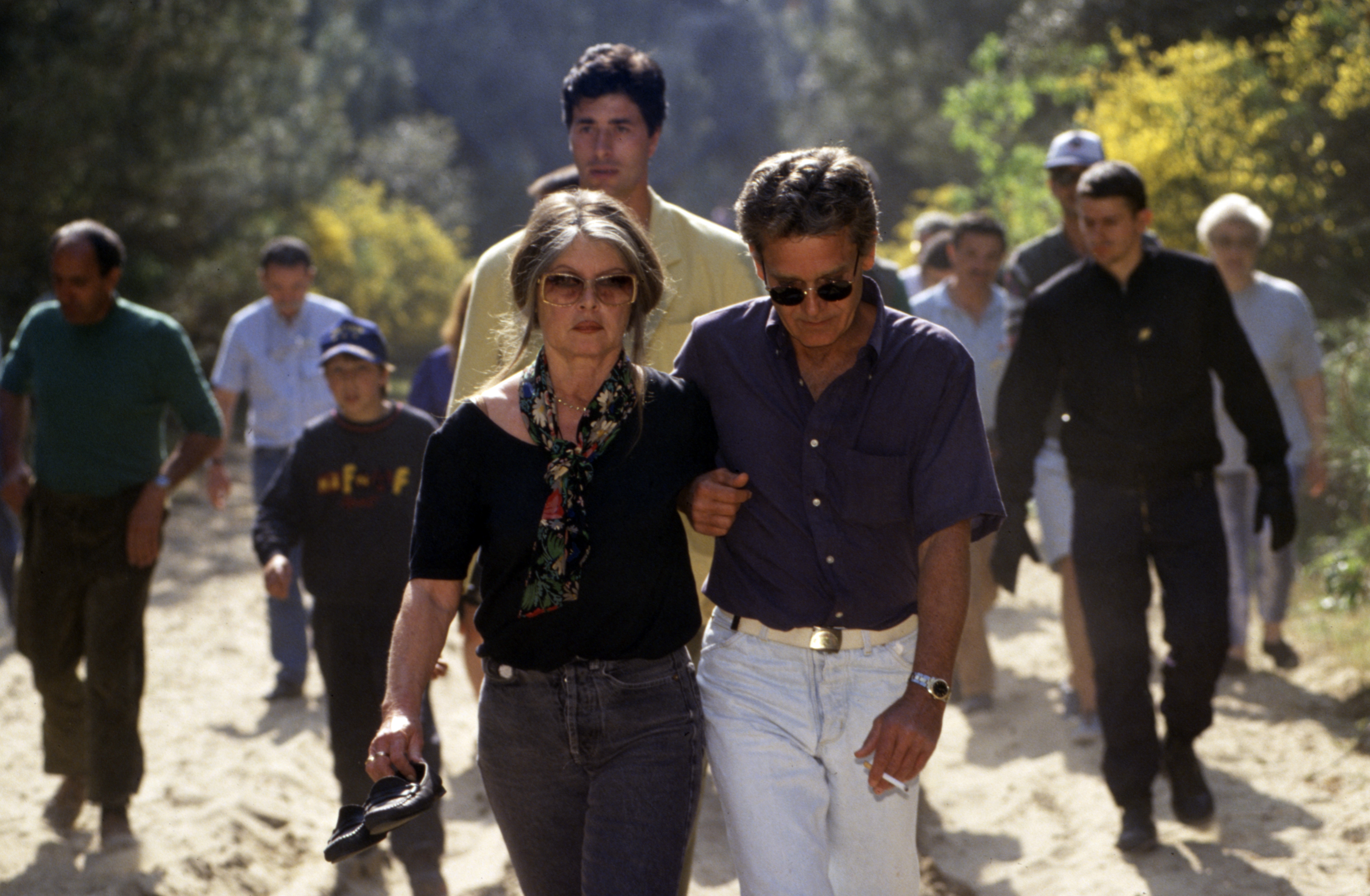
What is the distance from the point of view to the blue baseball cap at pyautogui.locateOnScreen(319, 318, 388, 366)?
5469mm

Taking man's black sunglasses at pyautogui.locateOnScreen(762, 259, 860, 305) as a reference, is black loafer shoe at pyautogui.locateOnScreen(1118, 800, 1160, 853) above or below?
below

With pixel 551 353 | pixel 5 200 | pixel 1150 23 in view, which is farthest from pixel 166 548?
pixel 1150 23

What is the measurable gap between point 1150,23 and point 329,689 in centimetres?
1452

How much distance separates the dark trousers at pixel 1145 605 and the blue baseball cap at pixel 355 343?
2655 millimetres

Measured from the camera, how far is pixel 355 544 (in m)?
5.32

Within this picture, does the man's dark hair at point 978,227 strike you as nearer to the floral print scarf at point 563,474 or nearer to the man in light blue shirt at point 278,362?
the man in light blue shirt at point 278,362

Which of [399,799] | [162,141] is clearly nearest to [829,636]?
[399,799]

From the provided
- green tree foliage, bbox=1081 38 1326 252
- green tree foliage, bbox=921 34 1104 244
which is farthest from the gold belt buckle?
green tree foliage, bbox=921 34 1104 244

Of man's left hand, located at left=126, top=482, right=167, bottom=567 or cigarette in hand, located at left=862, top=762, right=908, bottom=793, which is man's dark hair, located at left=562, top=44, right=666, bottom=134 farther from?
man's left hand, located at left=126, top=482, right=167, bottom=567

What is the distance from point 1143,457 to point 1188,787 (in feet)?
4.28

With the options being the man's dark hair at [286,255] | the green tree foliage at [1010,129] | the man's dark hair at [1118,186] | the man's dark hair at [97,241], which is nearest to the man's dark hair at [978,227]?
the man's dark hair at [1118,186]

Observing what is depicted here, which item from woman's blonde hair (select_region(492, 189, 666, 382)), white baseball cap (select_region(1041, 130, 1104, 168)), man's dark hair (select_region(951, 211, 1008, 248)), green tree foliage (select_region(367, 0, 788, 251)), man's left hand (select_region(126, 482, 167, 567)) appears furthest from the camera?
green tree foliage (select_region(367, 0, 788, 251))

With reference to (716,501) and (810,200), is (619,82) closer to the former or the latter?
(810,200)

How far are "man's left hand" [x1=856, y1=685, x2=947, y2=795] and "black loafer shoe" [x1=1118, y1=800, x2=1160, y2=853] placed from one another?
102 inches
